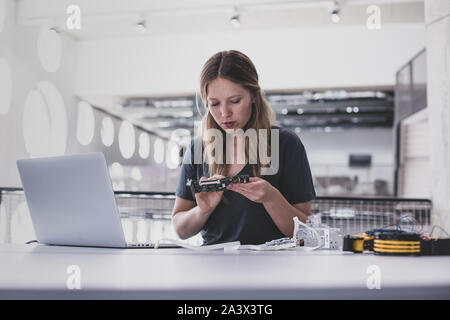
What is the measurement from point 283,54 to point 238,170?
438 cm

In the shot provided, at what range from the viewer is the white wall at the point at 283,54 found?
5.41m

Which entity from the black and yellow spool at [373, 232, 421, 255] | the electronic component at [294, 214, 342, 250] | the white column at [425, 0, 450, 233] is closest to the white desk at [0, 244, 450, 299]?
the black and yellow spool at [373, 232, 421, 255]

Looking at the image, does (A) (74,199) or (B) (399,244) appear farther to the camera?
(A) (74,199)

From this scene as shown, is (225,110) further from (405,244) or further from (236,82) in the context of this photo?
(405,244)

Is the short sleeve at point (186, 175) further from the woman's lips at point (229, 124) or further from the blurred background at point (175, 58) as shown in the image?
the blurred background at point (175, 58)

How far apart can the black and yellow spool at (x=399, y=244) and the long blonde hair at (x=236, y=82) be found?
1.98 feet

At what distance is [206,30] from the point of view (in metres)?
5.43

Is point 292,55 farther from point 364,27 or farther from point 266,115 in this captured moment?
point 266,115

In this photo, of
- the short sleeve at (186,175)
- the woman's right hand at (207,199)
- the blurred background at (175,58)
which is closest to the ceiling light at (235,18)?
the blurred background at (175,58)

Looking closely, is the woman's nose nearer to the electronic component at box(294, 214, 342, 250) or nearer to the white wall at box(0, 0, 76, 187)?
the electronic component at box(294, 214, 342, 250)

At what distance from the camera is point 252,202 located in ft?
4.88

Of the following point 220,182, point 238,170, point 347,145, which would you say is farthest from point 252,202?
point 347,145

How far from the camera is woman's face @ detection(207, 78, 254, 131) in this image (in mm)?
1538

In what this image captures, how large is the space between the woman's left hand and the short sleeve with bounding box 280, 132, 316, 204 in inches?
12.5
